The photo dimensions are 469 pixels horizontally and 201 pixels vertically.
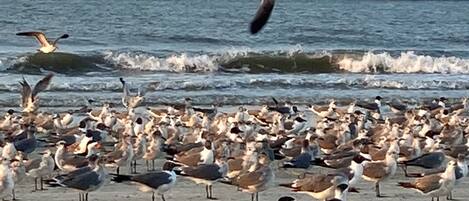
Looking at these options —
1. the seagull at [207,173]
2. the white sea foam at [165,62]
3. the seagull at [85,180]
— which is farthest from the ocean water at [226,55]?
the seagull at [85,180]

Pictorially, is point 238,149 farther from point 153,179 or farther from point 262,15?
point 262,15

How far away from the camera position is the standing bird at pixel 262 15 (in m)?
5.87

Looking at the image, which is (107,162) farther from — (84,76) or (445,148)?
(84,76)

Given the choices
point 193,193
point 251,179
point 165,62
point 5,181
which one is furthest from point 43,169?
point 165,62

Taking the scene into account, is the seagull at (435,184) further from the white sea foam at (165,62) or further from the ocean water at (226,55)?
the white sea foam at (165,62)

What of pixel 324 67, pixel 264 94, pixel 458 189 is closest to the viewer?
pixel 458 189

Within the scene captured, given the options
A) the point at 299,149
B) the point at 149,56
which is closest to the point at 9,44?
the point at 149,56

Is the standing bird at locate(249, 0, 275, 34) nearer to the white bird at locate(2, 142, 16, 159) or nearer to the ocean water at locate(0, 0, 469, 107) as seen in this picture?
the white bird at locate(2, 142, 16, 159)

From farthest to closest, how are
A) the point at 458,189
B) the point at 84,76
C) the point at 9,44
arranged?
1. the point at 9,44
2. the point at 84,76
3. the point at 458,189

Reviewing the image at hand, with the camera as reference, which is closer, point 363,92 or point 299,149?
point 299,149

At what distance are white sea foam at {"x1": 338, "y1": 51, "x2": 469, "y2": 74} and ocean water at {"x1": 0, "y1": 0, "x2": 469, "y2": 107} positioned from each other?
0.13 feet

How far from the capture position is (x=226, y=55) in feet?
109

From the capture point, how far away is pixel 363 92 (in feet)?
80.4

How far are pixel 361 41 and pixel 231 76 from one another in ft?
44.9
